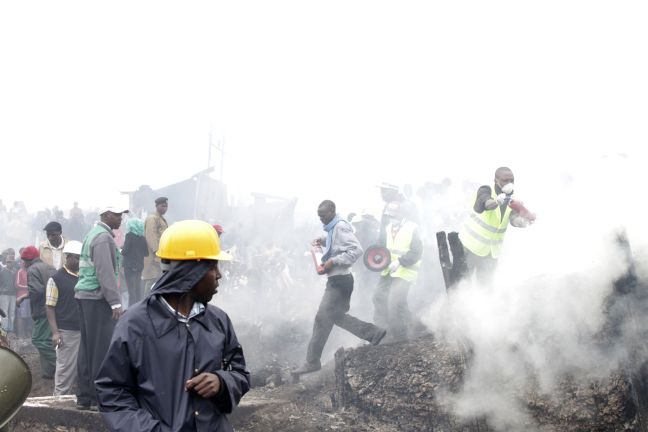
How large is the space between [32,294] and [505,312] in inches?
223

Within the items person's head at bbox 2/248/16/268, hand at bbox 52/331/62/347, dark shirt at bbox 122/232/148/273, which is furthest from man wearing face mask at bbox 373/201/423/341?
person's head at bbox 2/248/16/268

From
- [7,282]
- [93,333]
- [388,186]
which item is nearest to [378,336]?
[93,333]

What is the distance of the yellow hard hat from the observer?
7.37ft

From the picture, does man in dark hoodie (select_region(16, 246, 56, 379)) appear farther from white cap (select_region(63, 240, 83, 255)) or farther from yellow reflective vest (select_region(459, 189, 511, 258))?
yellow reflective vest (select_region(459, 189, 511, 258))

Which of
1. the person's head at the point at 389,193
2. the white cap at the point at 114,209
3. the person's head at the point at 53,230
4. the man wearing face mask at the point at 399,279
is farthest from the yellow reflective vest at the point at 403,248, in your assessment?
the person's head at the point at 53,230

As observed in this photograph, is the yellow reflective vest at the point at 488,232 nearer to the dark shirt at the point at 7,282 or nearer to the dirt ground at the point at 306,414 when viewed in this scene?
the dirt ground at the point at 306,414

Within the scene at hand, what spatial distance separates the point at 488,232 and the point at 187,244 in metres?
4.56

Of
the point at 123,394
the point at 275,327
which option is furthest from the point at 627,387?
the point at 275,327

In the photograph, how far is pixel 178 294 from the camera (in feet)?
7.44

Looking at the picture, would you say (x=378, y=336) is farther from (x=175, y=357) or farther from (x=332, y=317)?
(x=175, y=357)

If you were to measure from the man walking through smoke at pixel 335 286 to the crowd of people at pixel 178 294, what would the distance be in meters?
0.01

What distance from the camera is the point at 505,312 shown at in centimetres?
504

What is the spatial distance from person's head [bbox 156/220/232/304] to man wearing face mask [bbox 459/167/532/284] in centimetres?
421

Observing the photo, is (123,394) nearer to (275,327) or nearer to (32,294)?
(32,294)
